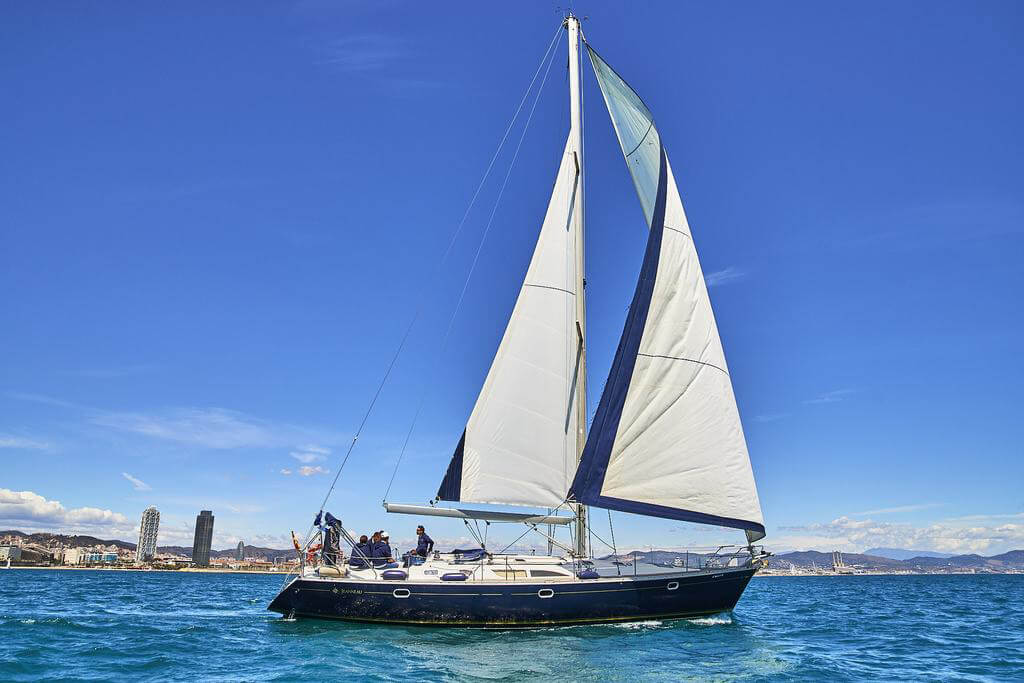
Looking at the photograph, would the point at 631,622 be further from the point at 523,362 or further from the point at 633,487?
the point at 523,362

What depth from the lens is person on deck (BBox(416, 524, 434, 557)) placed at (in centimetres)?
1995

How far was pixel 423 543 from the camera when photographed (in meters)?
20.1

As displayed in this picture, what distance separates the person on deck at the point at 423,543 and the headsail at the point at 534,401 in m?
1.49

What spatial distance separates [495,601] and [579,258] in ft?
35.1

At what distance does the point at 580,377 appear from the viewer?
20812mm

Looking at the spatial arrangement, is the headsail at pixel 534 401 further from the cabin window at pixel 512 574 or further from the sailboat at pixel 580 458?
the cabin window at pixel 512 574

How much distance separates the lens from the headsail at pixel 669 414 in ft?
58.7

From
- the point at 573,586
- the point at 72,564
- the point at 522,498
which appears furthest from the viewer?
the point at 72,564

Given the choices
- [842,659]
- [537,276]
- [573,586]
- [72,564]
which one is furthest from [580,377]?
[72,564]

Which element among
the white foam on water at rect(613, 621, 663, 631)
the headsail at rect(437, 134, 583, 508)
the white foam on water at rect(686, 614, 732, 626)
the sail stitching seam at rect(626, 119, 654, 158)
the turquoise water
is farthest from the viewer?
the sail stitching seam at rect(626, 119, 654, 158)

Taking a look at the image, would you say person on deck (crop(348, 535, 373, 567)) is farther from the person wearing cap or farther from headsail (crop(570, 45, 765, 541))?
headsail (crop(570, 45, 765, 541))

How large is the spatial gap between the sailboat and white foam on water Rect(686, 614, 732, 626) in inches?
10.4

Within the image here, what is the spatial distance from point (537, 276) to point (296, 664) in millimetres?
12723

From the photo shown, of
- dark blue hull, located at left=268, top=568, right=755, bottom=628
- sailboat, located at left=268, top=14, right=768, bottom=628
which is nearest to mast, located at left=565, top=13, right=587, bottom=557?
sailboat, located at left=268, top=14, right=768, bottom=628
